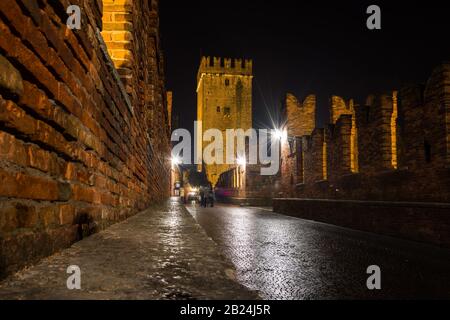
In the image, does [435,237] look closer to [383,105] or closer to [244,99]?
[383,105]

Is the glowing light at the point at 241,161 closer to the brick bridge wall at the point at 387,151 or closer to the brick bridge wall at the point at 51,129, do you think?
the brick bridge wall at the point at 387,151

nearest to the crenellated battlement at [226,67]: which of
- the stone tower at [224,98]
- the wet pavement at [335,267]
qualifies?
the stone tower at [224,98]

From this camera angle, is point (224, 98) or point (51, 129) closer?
point (51, 129)

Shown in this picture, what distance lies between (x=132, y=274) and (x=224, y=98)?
181 ft

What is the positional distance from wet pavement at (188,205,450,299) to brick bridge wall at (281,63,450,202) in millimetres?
1910

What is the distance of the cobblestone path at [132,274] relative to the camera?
4.36ft

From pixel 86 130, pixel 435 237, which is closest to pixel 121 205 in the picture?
pixel 86 130

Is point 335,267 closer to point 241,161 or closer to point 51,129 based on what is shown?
point 51,129

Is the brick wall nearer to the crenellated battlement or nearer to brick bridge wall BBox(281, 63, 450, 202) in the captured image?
brick bridge wall BBox(281, 63, 450, 202)

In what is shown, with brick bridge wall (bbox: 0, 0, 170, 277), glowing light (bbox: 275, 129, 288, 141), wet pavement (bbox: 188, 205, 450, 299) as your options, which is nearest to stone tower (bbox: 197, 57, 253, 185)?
glowing light (bbox: 275, 129, 288, 141)

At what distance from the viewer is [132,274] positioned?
1.62 m

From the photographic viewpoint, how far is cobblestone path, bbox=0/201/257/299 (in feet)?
4.36

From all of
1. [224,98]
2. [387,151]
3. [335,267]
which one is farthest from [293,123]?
[224,98]

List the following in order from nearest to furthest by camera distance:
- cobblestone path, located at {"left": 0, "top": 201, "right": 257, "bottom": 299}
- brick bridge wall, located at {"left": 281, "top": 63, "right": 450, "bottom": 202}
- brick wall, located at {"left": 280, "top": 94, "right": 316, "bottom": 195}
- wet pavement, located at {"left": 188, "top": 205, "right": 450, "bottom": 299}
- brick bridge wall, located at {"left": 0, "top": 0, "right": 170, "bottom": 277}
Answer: cobblestone path, located at {"left": 0, "top": 201, "right": 257, "bottom": 299} → brick bridge wall, located at {"left": 0, "top": 0, "right": 170, "bottom": 277} → wet pavement, located at {"left": 188, "top": 205, "right": 450, "bottom": 299} → brick bridge wall, located at {"left": 281, "top": 63, "right": 450, "bottom": 202} → brick wall, located at {"left": 280, "top": 94, "right": 316, "bottom": 195}
